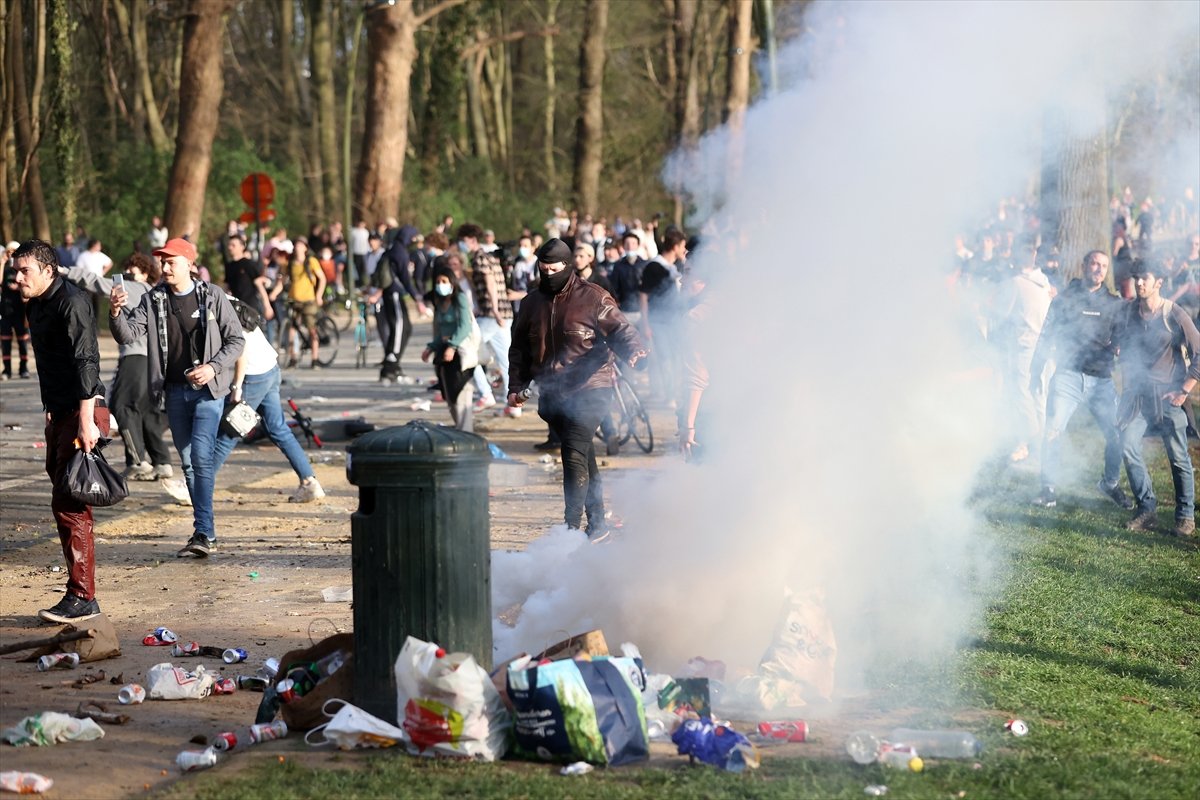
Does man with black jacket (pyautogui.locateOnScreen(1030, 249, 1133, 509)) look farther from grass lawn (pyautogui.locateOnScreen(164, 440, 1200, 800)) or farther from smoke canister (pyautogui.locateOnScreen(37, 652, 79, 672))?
smoke canister (pyautogui.locateOnScreen(37, 652, 79, 672))

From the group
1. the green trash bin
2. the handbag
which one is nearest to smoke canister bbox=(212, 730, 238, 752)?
A: the green trash bin

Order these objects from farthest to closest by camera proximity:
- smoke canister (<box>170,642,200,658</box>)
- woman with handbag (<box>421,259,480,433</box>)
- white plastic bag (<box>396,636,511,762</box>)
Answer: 1. woman with handbag (<box>421,259,480,433</box>)
2. smoke canister (<box>170,642,200,658</box>)
3. white plastic bag (<box>396,636,511,762</box>)

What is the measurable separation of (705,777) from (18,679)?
10.8 ft

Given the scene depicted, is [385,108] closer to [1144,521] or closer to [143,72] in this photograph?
[143,72]

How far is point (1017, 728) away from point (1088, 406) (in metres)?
6.08

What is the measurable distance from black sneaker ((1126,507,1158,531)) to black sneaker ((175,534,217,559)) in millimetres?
6258

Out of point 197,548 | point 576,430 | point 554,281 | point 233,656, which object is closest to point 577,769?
point 233,656

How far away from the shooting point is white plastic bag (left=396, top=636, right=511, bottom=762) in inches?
222

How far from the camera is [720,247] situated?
817cm

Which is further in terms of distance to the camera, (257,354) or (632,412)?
(632,412)

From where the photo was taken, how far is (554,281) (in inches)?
359

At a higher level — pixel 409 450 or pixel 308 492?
pixel 409 450

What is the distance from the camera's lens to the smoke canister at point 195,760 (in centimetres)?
568

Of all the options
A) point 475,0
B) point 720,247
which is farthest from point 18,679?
point 475,0
